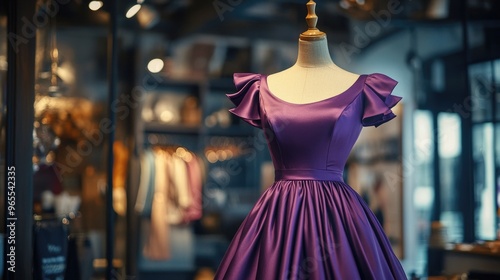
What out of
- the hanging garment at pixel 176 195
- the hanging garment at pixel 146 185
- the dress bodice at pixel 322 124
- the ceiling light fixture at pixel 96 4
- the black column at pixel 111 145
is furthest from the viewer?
the hanging garment at pixel 176 195

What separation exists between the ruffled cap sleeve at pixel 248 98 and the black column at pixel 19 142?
2.45 feet

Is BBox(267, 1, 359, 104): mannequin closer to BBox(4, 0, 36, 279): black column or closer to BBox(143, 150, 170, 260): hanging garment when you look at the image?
BBox(4, 0, 36, 279): black column

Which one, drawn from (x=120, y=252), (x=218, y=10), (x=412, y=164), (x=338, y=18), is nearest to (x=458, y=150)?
(x=412, y=164)

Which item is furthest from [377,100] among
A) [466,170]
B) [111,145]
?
[466,170]

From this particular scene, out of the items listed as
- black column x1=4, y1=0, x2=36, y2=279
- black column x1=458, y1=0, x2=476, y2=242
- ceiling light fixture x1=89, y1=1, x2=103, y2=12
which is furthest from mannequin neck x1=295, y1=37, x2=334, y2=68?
black column x1=458, y1=0, x2=476, y2=242

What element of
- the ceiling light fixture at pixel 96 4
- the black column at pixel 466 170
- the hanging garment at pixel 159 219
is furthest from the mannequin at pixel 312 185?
the hanging garment at pixel 159 219

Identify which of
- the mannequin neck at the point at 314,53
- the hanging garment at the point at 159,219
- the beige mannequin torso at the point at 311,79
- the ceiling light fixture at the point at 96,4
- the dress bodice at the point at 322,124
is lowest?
the hanging garment at the point at 159,219

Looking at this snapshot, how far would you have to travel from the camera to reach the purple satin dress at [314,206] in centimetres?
194

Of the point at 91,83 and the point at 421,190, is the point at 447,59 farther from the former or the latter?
the point at 91,83

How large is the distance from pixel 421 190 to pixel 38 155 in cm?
317

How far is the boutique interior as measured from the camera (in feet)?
14.3

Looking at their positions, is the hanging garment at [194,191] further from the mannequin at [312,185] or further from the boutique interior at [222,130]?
the mannequin at [312,185]

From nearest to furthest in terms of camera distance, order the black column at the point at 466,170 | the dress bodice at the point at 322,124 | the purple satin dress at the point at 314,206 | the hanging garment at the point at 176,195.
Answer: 1. the purple satin dress at the point at 314,206
2. the dress bodice at the point at 322,124
3. the black column at the point at 466,170
4. the hanging garment at the point at 176,195

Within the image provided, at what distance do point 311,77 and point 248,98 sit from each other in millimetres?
200
